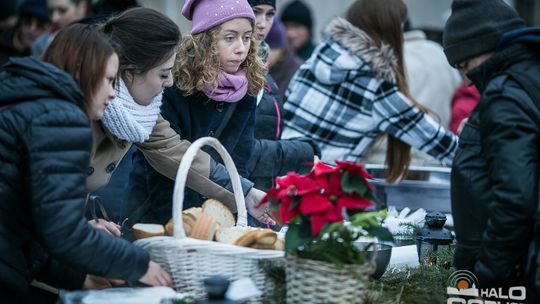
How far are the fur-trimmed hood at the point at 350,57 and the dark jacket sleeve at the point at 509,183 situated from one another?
1877 mm

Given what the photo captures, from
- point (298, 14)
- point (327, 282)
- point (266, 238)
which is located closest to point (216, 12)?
point (266, 238)

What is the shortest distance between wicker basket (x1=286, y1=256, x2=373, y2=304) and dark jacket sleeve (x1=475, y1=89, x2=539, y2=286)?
0.62 m

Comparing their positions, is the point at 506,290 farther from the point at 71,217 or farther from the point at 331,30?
the point at 331,30

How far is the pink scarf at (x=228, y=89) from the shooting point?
4004 mm

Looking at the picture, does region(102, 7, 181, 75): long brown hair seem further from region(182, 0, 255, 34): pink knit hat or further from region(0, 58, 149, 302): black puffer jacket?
region(0, 58, 149, 302): black puffer jacket

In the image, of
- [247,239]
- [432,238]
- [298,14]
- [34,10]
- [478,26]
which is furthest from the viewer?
[298,14]

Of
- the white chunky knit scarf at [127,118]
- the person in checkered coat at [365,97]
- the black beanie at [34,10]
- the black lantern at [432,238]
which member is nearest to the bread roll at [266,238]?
the white chunky knit scarf at [127,118]

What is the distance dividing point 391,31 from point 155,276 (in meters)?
2.66

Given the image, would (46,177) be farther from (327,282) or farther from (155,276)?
(327,282)

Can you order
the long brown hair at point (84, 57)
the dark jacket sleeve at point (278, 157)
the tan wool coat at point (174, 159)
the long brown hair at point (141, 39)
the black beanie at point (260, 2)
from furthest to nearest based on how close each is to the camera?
the black beanie at point (260, 2)
the dark jacket sleeve at point (278, 157)
the tan wool coat at point (174, 159)
the long brown hair at point (141, 39)
the long brown hair at point (84, 57)

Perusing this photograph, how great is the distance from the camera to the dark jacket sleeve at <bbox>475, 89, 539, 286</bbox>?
3.21m

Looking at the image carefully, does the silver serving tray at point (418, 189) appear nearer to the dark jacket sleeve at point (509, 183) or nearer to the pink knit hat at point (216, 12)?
the pink knit hat at point (216, 12)

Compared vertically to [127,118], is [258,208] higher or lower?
lower

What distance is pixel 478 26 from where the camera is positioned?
11.9 ft
